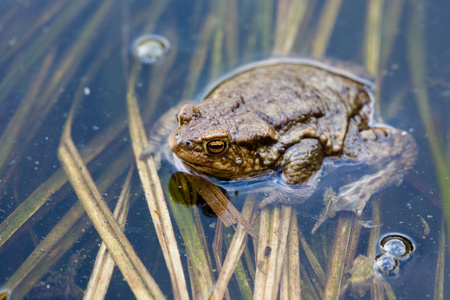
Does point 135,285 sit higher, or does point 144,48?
point 144,48

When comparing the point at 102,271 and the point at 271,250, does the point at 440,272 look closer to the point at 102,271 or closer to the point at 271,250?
the point at 271,250

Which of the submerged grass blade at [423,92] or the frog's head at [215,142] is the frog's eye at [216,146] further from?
the submerged grass blade at [423,92]

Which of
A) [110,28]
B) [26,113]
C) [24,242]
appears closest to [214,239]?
[24,242]

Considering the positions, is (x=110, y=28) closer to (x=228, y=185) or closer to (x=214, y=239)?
(x=228, y=185)

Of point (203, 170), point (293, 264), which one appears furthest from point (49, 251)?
point (293, 264)

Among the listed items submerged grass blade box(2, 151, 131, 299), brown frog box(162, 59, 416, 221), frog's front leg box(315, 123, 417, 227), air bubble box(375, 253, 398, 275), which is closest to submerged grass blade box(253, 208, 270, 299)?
brown frog box(162, 59, 416, 221)
